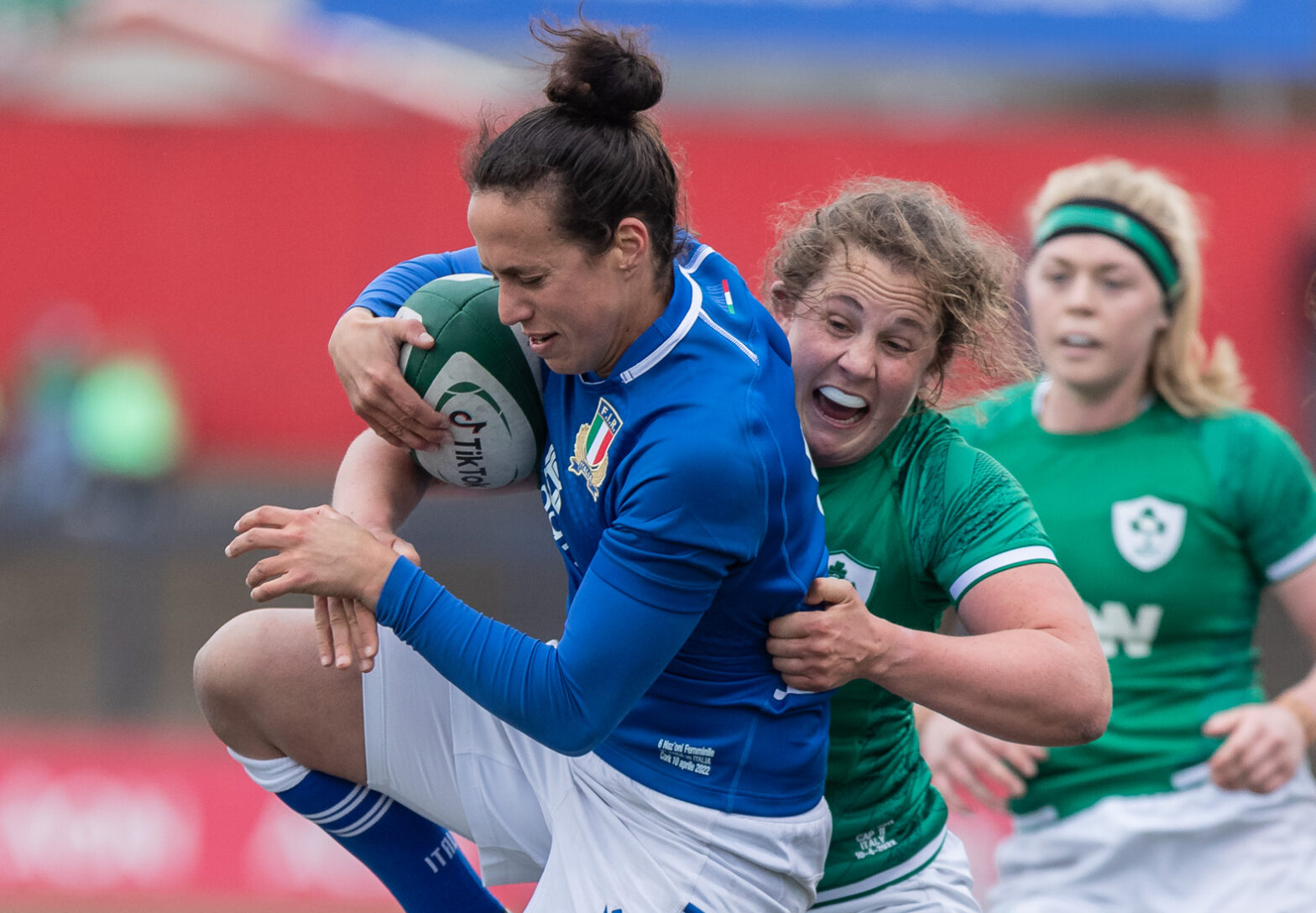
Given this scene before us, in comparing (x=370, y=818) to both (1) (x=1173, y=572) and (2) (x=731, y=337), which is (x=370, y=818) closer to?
(2) (x=731, y=337)

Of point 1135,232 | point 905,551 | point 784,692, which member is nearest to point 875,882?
point 784,692

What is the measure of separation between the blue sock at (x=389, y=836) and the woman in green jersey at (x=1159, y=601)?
1.21 metres

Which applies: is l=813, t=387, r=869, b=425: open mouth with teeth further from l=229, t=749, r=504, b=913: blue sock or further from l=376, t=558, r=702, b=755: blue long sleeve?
l=229, t=749, r=504, b=913: blue sock

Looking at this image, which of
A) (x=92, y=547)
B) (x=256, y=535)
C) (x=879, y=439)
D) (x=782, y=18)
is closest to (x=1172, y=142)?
(x=782, y=18)

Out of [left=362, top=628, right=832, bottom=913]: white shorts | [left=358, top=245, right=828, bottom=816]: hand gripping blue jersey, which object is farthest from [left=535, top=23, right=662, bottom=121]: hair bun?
[left=362, top=628, right=832, bottom=913]: white shorts

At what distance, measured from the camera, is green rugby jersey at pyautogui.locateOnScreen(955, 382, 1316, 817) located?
3.56 m

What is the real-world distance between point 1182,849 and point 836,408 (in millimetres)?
1619

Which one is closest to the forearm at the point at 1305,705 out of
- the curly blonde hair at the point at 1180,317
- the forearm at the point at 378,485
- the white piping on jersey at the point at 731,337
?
the curly blonde hair at the point at 1180,317

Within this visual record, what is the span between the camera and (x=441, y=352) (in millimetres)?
2559

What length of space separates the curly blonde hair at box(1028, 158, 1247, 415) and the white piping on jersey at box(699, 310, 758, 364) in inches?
66.5

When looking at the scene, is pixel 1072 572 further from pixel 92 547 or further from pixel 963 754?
pixel 92 547

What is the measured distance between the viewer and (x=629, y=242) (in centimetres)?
236

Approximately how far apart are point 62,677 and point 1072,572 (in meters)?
7.69

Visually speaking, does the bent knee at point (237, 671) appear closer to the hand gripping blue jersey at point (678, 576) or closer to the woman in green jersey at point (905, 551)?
the hand gripping blue jersey at point (678, 576)
